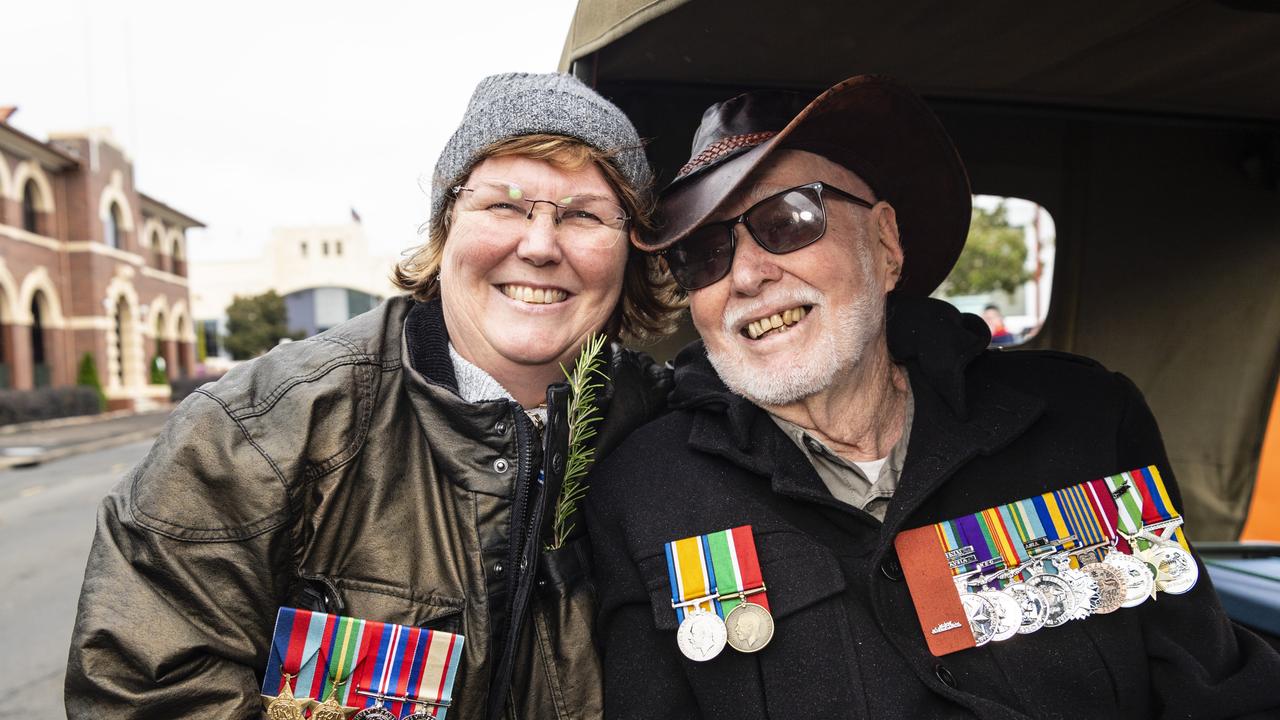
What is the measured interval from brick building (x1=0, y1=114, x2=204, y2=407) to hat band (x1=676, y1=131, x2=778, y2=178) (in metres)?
27.8

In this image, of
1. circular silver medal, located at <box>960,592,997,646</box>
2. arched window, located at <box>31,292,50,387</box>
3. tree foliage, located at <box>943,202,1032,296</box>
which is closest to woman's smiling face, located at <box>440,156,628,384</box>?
circular silver medal, located at <box>960,592,997,646</box>

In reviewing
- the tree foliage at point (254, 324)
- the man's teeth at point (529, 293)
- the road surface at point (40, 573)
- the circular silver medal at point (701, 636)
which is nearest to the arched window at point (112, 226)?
the tree foliage at point (254, 324)

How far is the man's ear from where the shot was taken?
8.25 ft

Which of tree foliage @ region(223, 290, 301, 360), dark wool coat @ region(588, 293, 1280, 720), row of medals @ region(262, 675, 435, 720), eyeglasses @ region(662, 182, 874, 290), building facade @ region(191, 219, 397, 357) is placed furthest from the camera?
building facade @ region(191, 219, 397, 357)

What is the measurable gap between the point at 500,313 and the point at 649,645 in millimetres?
919

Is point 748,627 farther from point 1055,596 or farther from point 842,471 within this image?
point 1055,596

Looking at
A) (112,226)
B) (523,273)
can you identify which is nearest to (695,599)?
(523,273)

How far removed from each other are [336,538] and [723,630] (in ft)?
3.04

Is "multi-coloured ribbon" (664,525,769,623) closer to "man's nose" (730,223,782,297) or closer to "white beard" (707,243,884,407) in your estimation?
"white beard" (707,243,884,407)

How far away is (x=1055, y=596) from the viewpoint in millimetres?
2008

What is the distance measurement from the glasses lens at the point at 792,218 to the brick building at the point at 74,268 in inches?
1106


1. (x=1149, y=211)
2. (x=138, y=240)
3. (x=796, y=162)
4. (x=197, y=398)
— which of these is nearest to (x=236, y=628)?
(x=197, y=398)

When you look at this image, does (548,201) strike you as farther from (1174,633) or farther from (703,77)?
(1174,633)

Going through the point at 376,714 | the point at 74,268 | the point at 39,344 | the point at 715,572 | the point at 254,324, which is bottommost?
the point at 376,714
